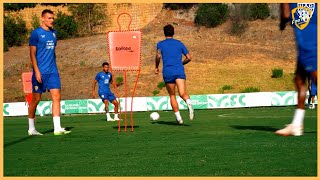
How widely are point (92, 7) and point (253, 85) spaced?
32.1m

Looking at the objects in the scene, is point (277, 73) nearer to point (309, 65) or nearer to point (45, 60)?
point (45, 60)

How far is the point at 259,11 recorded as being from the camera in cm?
8144

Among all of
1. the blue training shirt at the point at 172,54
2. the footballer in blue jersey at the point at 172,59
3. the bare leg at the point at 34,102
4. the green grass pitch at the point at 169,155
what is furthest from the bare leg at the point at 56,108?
the blue training shirt at the point at 172,54

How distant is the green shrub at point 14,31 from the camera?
3219 inches

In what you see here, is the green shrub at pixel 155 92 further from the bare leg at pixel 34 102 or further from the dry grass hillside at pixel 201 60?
the bare leg at pixel 34 102

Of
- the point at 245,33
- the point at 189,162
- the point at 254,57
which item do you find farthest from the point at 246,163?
the point at 245,33

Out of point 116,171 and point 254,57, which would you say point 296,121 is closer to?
point 116,171

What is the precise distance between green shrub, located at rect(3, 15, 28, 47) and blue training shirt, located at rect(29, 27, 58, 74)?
69.5 metres

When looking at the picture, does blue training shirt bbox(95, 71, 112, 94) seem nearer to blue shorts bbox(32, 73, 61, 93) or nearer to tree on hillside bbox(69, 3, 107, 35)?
blue shorts bbox(32, 73, 61, 93)

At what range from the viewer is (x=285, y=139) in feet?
32.6

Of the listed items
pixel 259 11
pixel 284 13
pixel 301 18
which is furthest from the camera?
pixel 259 11

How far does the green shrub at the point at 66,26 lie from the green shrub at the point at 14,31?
443 centimetres

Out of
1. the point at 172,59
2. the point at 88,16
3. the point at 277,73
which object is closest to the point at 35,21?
the point at 88,16

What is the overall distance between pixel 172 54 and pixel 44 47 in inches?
132
